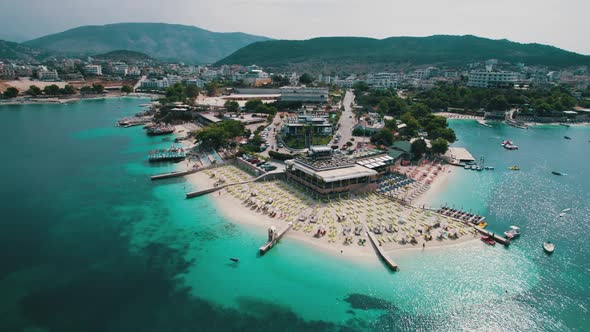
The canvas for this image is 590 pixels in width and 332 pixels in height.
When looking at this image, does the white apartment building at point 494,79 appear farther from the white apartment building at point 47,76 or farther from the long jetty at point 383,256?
the white apartment building at point 47,76

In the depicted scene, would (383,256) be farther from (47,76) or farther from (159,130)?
(47,76)

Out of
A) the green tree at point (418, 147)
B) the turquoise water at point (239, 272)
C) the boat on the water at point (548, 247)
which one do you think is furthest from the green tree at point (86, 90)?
the boat on the water at point (548, 247)

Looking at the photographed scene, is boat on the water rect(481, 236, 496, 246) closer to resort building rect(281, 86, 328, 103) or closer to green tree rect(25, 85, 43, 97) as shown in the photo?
resort building rect(281, 86, 328, 103)

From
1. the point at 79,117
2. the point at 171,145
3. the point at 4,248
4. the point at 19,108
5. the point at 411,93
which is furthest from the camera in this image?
the point at 411,93

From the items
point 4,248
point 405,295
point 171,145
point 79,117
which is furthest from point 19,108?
point 405,295

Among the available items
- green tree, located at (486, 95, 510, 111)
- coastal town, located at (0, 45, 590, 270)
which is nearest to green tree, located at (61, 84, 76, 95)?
coastal town, located at (0, 45, 590, 270)

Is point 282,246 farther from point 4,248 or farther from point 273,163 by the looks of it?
point 4,248
